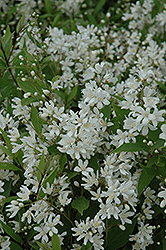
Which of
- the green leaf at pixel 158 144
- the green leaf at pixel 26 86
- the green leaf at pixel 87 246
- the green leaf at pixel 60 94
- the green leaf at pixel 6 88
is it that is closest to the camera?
the green leaf at pixel 158 144

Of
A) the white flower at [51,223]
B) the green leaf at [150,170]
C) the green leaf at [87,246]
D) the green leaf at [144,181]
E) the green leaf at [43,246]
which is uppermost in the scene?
the green leaf at [150,170]

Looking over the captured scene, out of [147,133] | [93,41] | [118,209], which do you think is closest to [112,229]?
[118,209]

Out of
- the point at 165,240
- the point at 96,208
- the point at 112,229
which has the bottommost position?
the point at 165,240

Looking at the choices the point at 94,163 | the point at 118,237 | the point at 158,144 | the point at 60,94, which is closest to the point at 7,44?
the point at 60,94

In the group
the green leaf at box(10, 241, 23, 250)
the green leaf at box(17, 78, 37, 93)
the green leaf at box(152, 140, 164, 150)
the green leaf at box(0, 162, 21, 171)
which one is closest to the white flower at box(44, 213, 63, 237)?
the green leaf at box(10, 241, 23, 250)

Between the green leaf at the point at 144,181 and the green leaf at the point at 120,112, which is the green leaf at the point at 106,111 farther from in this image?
the green leaf at the point at 144,181

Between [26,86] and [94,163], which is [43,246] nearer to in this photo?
[94,163]

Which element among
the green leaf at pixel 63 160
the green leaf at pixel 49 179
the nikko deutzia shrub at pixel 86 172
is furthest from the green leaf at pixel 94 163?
the green leaf at pixel 49 179

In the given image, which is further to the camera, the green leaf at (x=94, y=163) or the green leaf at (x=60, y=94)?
the green leaf at (x=60, y=94)

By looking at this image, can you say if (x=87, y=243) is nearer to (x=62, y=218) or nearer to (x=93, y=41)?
(x=62, y=218)

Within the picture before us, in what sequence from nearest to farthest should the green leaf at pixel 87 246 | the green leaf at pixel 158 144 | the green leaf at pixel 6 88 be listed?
the green leaf at pixel 158 144 < the green leaf at pixel 87 246 < the green leaf at pixel 6 88
